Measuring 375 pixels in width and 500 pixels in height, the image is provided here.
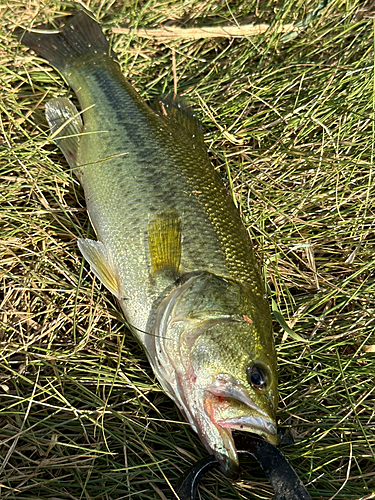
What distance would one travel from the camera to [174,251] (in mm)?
2482

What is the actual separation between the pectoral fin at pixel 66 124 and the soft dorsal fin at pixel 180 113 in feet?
1.91

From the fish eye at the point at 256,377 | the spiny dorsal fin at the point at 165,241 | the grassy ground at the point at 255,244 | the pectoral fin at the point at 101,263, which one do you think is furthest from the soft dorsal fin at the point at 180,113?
the fish eye at the point at 256,377

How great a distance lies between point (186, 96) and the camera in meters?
3.47

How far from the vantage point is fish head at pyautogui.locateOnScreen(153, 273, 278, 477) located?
2.17m

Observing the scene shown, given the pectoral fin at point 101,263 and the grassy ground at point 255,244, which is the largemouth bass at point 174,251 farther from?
the grassy ground at point 255,244

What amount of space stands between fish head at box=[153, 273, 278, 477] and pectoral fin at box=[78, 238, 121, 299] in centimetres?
39

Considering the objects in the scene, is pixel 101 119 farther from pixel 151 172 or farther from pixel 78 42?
pixel 78 42

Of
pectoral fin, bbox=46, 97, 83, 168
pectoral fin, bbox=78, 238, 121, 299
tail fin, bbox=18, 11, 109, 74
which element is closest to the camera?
pectoral fin, bbox=78, 238, 121, 299

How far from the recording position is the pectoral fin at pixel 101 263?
2656mm

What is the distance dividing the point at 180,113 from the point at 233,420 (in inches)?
82.3

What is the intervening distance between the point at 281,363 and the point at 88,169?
177 cm

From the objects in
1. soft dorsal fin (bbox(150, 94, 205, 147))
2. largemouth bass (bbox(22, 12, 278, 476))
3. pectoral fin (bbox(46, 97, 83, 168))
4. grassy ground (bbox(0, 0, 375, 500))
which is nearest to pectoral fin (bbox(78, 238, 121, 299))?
largemouth bass (bbox(22, 12, 278, 476))

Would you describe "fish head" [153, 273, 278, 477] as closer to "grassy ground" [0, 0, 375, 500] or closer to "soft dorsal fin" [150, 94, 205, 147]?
"grassy ground" [0, 0, 375, 500]

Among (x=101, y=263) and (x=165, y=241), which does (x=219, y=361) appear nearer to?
(x=165, y=241)
